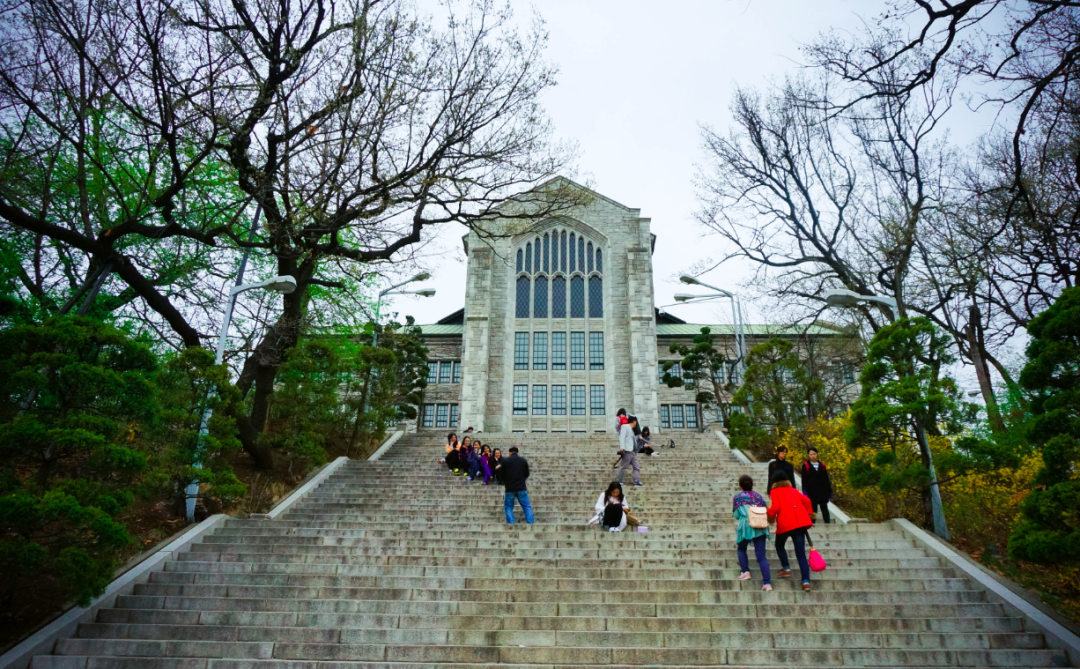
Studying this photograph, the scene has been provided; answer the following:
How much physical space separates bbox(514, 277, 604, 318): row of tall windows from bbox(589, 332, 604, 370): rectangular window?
1.11 m

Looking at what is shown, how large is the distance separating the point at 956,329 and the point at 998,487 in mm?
8298

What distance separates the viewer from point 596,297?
32.5 m

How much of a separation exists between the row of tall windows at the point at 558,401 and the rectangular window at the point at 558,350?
1.14 m

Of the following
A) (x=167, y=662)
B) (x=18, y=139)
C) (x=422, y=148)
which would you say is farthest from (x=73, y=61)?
(x=167, y=662)

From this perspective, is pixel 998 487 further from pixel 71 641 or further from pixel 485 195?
pixel 71 641

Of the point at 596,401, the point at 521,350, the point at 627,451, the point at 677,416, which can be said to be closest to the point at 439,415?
the point at 521,350

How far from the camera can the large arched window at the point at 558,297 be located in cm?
3231

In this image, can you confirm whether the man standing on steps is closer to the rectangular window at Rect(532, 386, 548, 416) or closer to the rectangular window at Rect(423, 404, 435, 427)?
the rectangular window at Rect(532, 386, 548, 416)

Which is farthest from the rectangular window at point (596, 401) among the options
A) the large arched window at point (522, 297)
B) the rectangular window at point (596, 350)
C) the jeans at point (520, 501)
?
the jeans at point (520, 501)

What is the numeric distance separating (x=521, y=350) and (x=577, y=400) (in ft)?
12.6

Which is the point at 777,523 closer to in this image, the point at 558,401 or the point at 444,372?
the point at 558,401

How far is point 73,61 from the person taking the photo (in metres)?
10.9


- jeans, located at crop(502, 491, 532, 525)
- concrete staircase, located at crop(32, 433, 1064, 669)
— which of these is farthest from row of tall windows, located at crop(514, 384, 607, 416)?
jeans, located at crop(502, 491, 532, 525)

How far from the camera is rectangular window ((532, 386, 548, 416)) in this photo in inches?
1197
